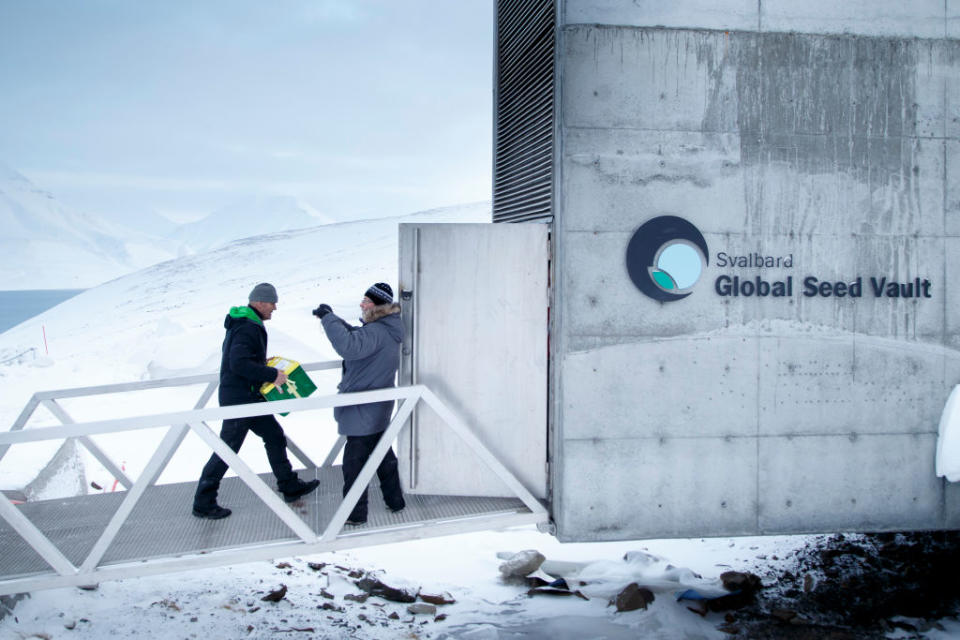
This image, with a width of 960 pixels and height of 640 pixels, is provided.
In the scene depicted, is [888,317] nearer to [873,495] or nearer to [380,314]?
[873,495]

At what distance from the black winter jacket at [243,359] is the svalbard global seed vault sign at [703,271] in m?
2.51

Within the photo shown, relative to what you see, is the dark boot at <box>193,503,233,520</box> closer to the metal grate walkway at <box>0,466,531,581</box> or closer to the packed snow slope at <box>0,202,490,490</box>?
the metal grate walkway at <box>0,466,531,581</box>

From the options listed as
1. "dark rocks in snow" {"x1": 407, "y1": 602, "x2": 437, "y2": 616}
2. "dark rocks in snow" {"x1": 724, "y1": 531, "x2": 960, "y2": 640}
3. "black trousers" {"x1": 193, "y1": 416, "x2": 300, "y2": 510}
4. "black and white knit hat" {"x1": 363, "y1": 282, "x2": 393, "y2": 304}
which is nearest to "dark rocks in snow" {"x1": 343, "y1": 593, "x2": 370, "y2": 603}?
"dark rocks in snow" {"x1": 407, "y1": 602, "x2": 437, "y2": 616}

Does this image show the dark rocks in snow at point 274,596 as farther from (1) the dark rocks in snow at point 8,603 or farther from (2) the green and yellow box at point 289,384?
(2) the green and yellow box at point 289,384

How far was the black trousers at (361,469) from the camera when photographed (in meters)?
4.91

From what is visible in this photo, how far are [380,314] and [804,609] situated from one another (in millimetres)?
4306

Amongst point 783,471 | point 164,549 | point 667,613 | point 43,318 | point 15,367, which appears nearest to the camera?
point 164,549

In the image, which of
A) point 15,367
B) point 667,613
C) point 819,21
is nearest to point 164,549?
point 667,613

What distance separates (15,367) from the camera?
16.8 metres

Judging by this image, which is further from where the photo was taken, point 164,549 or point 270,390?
point 270,390

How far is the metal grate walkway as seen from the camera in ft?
15.3

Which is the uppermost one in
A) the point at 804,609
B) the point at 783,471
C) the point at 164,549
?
the point at 783,471

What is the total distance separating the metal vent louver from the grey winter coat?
131 cm

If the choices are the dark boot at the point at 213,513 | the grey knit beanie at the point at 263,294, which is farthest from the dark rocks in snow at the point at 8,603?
the grey knit beanie at the point at 263,294
